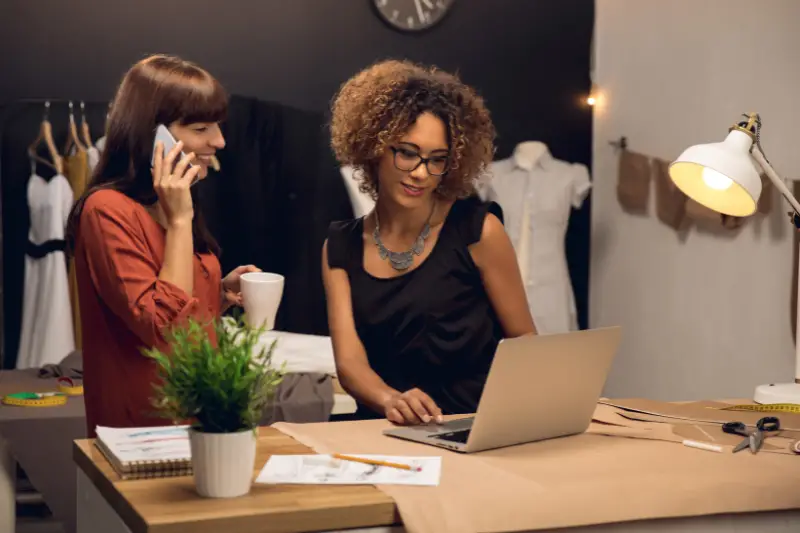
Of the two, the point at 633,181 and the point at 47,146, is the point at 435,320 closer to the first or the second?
the point at 633,181

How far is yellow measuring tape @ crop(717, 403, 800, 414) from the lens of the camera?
2383 millimetres

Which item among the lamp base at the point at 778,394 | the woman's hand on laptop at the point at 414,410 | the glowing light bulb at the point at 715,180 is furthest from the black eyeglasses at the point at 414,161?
the lamp base at the point at 778,394

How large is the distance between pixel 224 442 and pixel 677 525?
0.72 m

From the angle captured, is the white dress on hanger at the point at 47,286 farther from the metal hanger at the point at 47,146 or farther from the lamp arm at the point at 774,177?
the lamp arm at the point at 774,177

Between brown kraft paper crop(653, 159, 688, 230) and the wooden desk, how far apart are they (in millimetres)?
3237

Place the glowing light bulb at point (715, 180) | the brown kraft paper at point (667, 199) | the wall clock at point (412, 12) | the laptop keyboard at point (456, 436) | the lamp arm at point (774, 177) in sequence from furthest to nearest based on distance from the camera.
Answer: the wall clock at point (412, 12), the brown kraft paper at point (667, 199), the glowing light bulb at point (715, 180), the lamp arm at point (774, 177), the laptop keyboard at point (456, 436)

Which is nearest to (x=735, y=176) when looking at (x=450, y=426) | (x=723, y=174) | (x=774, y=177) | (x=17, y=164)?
(x=723, y=174)

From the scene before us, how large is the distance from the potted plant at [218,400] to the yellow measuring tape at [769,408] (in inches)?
49.3

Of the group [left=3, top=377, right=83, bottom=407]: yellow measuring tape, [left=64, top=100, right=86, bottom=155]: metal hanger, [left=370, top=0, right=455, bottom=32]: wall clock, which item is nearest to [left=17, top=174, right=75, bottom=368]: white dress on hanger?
[left=64, top=100, right=86, bottom=155]: metal hanger

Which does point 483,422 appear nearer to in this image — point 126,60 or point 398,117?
point 398,117

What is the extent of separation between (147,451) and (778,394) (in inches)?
57.1

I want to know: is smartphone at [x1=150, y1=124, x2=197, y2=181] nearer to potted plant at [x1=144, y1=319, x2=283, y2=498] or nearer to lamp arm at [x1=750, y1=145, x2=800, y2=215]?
potted plant at [x1=144, y1=319, x2=283, y2=498]

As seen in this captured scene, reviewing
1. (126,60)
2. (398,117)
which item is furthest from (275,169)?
(398,117)

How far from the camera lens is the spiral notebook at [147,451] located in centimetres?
168
